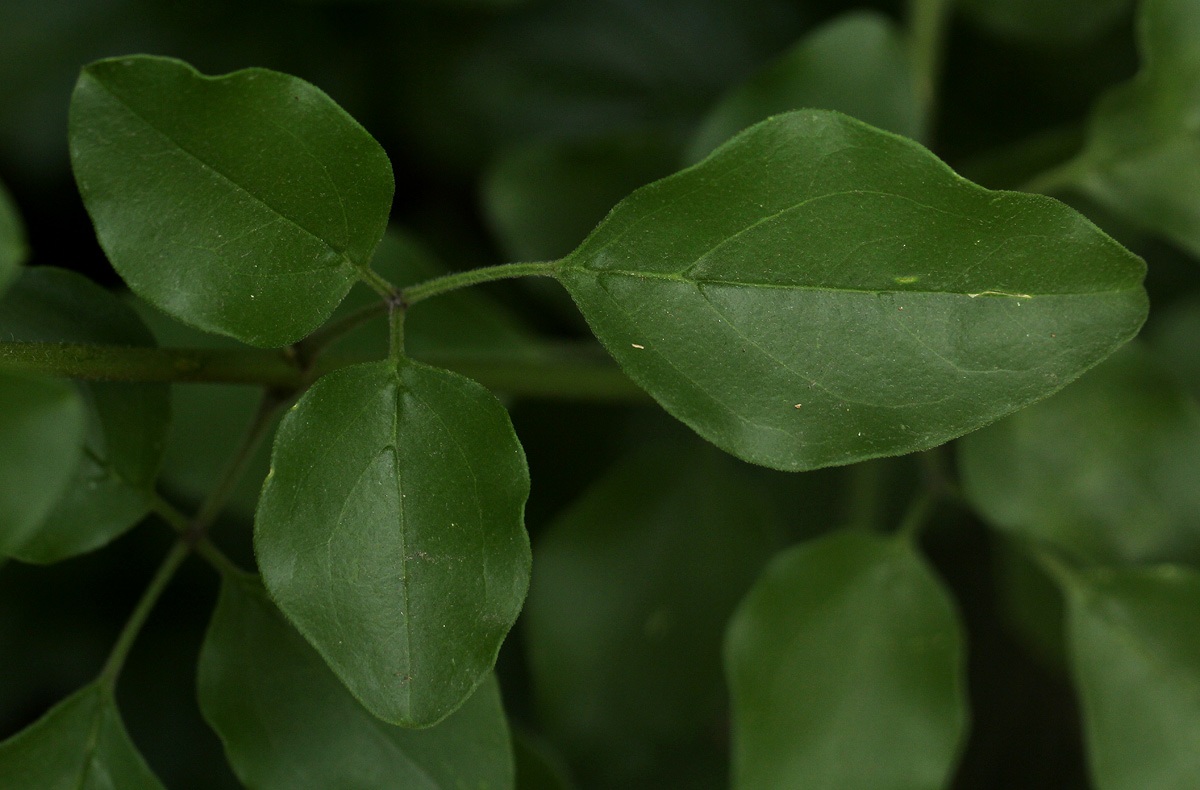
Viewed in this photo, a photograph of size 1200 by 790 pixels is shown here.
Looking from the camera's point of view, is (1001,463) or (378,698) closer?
(378,698)

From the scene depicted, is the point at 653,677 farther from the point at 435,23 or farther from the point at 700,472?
the point at 435,23

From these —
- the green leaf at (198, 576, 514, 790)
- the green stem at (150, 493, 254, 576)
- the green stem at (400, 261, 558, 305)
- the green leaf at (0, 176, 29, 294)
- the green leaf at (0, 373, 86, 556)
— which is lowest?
the green leaf at (198, 576, 514, 790)

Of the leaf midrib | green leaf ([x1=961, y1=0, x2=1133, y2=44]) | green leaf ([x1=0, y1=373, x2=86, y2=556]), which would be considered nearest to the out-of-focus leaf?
green leaf ([x1=961, y1=0, x2=1133, y2=44])

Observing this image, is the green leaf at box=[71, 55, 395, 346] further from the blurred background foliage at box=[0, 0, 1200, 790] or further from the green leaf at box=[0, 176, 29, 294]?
the blurred background foliage at box=[0, 0, 1200, 790]

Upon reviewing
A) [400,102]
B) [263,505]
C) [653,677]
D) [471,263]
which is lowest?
[653,677]

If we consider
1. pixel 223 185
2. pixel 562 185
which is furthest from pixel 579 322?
pixel 223 185

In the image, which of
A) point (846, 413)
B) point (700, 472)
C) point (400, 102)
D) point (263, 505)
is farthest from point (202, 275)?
point (400, 102)

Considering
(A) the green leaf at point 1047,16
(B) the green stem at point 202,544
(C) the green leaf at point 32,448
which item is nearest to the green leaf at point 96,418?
(B) the green stem at point 202,544

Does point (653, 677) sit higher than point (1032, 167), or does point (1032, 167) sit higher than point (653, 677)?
point (1032, 167)

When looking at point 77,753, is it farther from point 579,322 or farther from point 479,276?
point 579,322
